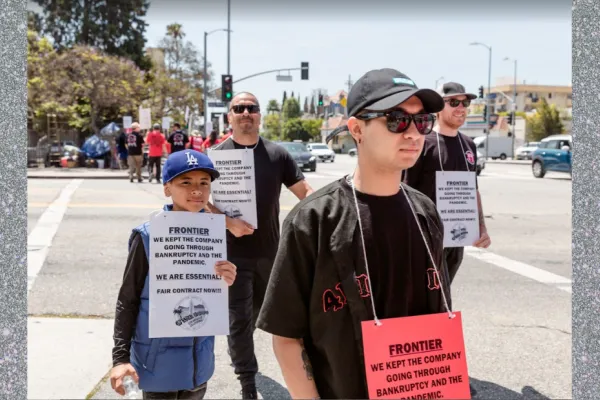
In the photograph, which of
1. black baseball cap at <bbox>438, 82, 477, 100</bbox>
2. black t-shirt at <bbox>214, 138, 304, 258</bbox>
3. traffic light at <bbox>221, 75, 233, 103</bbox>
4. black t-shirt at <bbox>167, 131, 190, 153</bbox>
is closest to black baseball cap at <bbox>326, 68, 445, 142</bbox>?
black t-shirt at <bbox>214, 138, 304, 258</bbox>

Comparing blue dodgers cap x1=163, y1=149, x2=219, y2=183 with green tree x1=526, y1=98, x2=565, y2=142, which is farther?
green tree x1=526, y1=98, x2=565, y2=142

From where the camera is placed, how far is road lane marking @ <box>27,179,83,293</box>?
8266 mm

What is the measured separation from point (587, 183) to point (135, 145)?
20.0 meters

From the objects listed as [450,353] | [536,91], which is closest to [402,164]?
[450,353]

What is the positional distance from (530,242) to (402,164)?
9.56m

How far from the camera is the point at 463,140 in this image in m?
4.85

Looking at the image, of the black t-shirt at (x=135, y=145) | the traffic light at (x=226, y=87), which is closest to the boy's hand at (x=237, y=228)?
the black t-shirt at (x=135, y=145)

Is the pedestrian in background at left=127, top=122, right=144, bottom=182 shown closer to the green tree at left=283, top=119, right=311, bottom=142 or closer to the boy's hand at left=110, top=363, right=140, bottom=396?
the boy's hand at left=110, top=363, right=140, bottom=396

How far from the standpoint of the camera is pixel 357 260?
2.00 meters

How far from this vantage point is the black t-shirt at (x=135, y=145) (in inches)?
824

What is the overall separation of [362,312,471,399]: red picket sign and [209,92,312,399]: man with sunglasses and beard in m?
2.28

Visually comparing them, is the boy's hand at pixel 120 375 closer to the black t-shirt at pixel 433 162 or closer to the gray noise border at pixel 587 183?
the gray noise border at pixel 587 183

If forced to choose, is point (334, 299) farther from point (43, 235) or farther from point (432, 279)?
point (43, 235)

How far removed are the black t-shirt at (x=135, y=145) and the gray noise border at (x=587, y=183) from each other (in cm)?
1995
